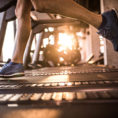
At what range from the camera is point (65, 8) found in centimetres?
130

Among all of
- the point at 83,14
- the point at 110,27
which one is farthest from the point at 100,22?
the point at 83,14

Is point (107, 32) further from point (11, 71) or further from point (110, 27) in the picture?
point (11, 71)

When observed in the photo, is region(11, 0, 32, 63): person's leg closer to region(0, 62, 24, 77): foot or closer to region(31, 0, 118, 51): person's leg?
region(0, 62, 24, 77): foot

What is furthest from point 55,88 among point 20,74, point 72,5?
point 72,5

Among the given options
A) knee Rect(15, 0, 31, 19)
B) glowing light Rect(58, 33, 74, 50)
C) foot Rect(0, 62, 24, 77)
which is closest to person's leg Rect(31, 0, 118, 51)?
knee Rect(15, 0, 31, 19)

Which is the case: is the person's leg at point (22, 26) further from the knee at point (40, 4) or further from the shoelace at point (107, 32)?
the shoelace at point (107, 32)

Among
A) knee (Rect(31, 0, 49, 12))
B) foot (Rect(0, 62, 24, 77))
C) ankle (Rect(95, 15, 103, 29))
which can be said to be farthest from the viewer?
ankle (Rect(95, 15, 103, 29))

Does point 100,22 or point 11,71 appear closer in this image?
point 11,71

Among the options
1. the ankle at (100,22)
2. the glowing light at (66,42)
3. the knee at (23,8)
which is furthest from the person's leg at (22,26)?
the glowing light at (66,42)

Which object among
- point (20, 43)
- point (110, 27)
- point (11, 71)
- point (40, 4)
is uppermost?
point (40, 4)

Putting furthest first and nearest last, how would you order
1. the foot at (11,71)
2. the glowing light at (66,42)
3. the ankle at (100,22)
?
1. the glowing light at (66,42)
2. the ankle at (100,22)
3. the foot at (11,71)

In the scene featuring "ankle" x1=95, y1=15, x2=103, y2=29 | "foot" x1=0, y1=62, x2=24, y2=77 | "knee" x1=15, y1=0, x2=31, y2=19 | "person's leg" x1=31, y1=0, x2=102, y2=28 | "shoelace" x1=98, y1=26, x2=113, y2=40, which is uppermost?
"knee" x1=15, y1=0, x2=31, y2=19

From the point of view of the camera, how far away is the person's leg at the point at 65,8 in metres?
1.21

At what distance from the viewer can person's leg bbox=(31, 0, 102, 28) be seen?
1208 mm
